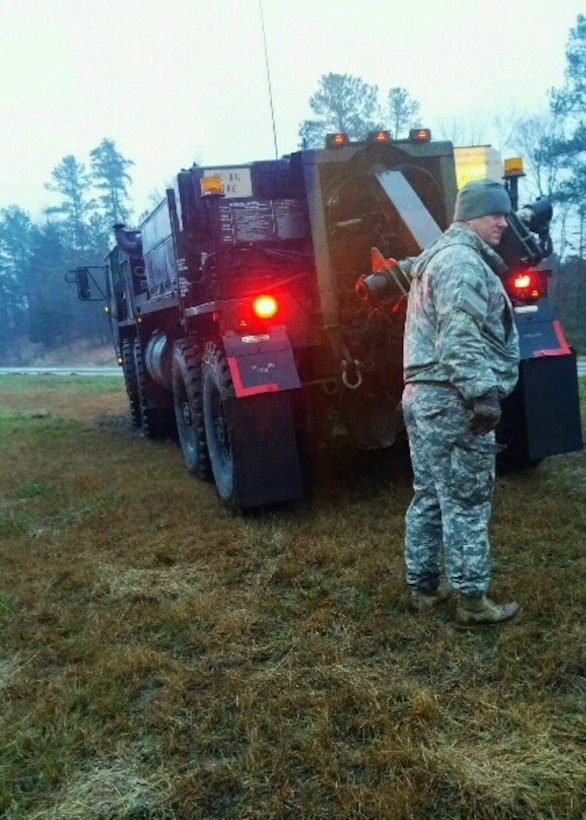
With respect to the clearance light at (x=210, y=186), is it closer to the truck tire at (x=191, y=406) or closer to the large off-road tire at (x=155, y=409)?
the truck tire at (x=191, y=406)

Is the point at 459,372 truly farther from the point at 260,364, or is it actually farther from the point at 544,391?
the point at 544,391

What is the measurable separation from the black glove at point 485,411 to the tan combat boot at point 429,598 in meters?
0.86

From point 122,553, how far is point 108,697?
1.94 meters

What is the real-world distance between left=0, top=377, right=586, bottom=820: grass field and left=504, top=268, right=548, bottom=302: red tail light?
133cm

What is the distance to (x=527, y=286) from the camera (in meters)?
5.29

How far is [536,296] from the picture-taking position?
5344 millimetres

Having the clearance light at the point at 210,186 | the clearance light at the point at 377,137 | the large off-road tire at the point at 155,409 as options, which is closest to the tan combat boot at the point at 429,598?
the clearance light at the point at 210,186

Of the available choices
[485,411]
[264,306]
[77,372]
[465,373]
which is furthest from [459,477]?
[77,372]

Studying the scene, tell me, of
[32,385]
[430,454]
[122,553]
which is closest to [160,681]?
[430,454]

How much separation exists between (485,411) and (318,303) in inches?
93.2

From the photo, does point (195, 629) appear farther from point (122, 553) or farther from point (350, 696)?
point (122, 553)

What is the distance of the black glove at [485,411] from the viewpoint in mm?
3234

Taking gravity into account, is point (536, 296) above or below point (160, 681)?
above

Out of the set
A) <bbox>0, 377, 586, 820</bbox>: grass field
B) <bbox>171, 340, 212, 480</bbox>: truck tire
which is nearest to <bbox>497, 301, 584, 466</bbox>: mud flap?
<bbox>0, 377, 586, 820</bbox>: grass field
